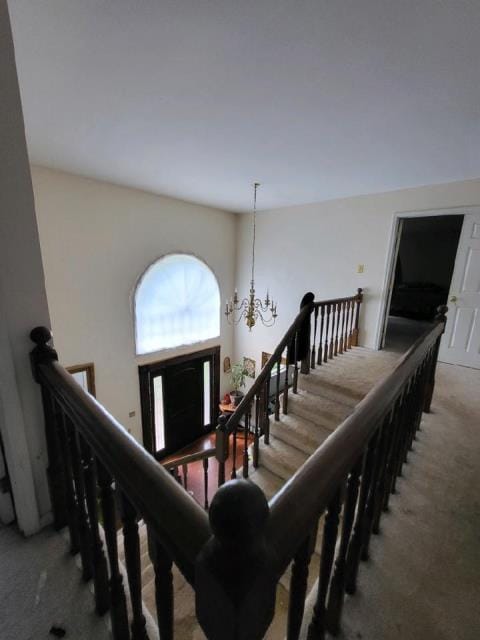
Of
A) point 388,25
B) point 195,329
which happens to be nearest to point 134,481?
point 388,25

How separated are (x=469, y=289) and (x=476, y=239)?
60cm

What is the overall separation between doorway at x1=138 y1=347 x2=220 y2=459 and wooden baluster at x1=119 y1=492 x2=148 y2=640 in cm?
405

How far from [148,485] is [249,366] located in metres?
5.50

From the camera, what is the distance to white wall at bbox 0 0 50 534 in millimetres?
→ 902

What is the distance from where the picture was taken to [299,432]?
278cm

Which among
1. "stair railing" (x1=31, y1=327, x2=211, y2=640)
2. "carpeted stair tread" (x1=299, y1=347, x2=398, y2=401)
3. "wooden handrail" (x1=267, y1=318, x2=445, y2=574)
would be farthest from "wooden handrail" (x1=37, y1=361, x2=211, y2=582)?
"carpeted stair tread" (x1=299, y1=347, x2=398, y2=401)

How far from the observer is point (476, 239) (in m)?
3.28

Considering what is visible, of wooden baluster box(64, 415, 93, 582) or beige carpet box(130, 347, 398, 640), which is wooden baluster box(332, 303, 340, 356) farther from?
wooden baluster box(64, 415, 93, 582)

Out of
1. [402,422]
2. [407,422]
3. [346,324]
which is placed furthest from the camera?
[346,324]

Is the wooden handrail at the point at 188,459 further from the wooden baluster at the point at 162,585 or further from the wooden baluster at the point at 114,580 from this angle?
the wooden baluster at the point at 162,585

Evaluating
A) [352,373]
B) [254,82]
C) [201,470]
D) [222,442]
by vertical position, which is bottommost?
[201,470]

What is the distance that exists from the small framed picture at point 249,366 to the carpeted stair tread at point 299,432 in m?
2.92

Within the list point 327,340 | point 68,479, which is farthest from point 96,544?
point 327,340

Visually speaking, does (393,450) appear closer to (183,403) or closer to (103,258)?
(103,258)
